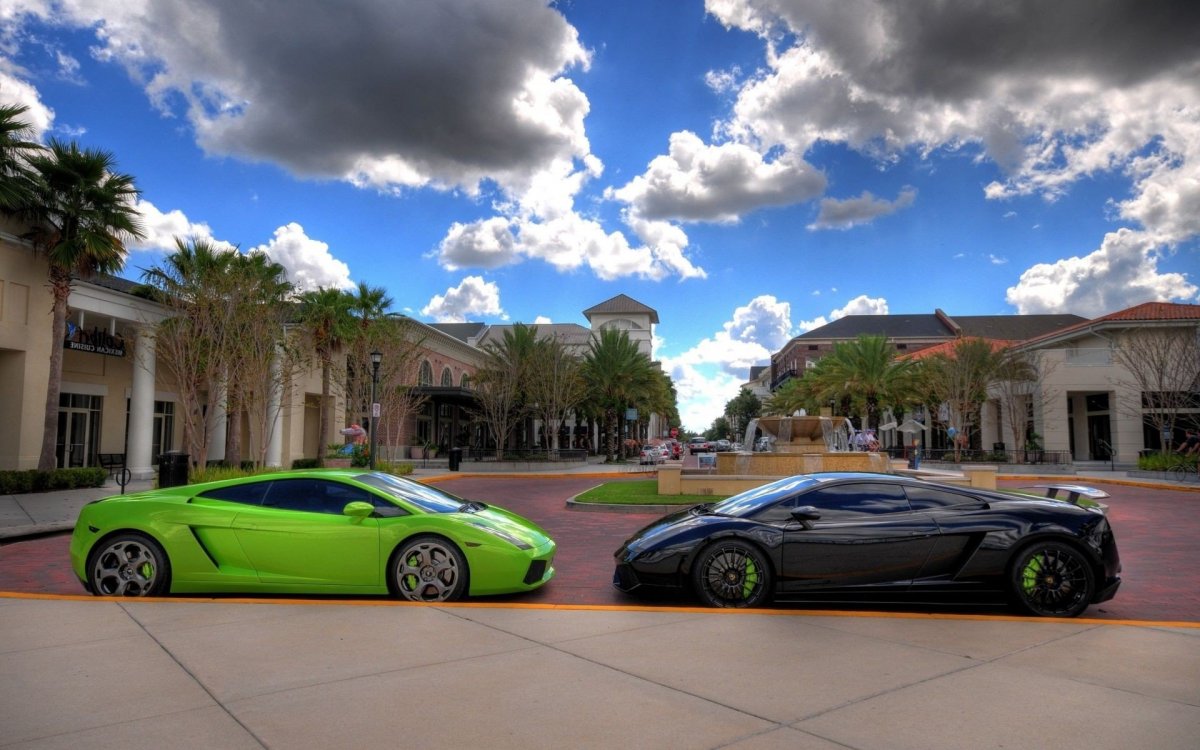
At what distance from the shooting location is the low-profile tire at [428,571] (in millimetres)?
→ 6863

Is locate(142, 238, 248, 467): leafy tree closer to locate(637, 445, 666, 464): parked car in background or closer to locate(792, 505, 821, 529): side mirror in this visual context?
locate(792, 505, 821, 529): side mirror

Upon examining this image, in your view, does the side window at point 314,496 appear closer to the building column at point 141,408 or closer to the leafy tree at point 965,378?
the building column at point 141,408


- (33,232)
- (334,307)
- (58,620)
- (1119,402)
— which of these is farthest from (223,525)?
(1119,402)

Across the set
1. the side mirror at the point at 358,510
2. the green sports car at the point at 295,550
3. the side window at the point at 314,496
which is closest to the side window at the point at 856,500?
the green sports car at the point at 295,550

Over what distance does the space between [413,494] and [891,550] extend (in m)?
4.42

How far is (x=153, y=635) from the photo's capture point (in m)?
5.49

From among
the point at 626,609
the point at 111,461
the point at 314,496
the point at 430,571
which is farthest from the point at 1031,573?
the point at 111,461

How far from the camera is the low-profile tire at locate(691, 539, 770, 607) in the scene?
6.68 meters

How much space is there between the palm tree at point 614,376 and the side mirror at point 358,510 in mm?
39132

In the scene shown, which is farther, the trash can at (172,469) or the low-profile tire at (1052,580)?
the trash can at (172,469)

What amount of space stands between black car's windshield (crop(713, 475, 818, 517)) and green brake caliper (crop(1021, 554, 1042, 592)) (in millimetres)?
1831

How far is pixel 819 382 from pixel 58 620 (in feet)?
167

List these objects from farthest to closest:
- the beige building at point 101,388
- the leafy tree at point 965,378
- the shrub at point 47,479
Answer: the leafy tree at point 965,378
the beige building at point 101,388
the shrub at point 47,479

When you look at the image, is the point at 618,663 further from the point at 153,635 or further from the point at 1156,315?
the point at 1156,315
